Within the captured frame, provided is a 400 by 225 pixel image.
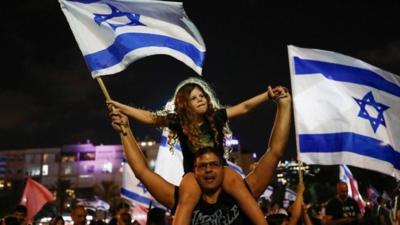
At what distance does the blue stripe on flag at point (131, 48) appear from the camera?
21.1ft

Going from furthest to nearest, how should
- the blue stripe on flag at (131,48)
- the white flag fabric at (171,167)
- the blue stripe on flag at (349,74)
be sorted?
1. the white flag fabric at (171,167)
2. the blue stripe on flag at (349,74)
3. the blue stripe on flag at (131,48)

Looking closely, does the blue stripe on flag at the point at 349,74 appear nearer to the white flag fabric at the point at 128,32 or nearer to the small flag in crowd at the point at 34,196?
the white flag fabric at the point at 128,32

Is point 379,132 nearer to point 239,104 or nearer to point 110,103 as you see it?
point 239,104

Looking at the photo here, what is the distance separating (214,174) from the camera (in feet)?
13.1

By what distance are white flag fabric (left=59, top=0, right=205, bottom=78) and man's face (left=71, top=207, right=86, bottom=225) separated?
3.03 meters

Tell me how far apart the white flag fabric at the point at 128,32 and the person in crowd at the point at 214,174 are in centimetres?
198

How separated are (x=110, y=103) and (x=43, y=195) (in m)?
12.8

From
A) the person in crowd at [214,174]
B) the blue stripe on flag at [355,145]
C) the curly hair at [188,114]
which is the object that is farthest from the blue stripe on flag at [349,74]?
the person in crowd at [214,174]

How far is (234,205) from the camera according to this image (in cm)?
404

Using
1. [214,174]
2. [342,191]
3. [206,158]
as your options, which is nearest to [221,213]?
[214,174]

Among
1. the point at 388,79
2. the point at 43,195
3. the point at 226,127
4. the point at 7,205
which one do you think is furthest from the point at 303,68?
the point at 7,205

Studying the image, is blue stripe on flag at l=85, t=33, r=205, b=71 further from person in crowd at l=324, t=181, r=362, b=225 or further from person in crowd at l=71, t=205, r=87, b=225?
person in crowd at l=324, t=181, r=362, b=225

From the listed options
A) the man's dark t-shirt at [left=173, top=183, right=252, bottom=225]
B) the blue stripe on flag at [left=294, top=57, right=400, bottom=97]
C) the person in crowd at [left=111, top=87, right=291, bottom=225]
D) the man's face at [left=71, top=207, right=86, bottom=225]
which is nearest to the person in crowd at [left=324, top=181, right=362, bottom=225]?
the blue stripe on flag at [left=294, top=57, right=400, bottom=97]

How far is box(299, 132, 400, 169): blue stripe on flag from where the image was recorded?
770 centimetres
